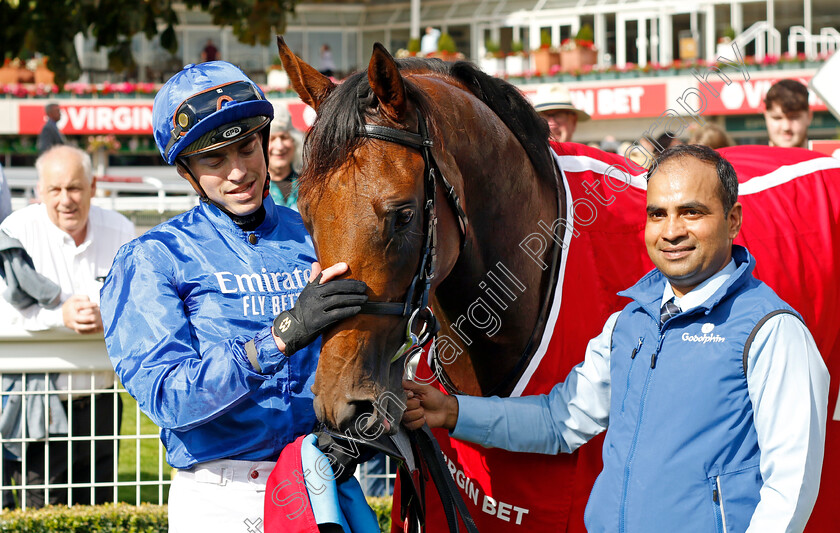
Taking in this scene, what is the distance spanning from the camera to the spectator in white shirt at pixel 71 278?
328 cm

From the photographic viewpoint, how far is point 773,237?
8.66ft

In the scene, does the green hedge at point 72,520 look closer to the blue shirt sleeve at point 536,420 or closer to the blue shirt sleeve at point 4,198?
the blue shirt sleeve at point 4,198

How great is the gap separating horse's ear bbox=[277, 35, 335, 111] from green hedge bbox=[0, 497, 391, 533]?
7.07 feet

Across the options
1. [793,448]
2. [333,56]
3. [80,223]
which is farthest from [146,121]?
[793,448]

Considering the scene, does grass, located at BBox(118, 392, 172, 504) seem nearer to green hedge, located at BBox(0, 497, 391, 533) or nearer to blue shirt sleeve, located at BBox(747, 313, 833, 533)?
green hedge, located at BBox(0, 497, 391, 533)

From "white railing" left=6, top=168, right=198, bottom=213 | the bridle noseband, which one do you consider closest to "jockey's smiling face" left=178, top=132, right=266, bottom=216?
the bridle noseband

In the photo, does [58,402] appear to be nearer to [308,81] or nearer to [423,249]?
[308,81]

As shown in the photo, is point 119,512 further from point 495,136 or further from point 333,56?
point 333,56

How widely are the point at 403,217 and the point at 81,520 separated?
90.0 inches

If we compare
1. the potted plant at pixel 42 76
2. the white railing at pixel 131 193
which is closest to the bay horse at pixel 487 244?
the white railing at pixel 131 193

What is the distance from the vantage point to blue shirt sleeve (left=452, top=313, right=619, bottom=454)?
211cm

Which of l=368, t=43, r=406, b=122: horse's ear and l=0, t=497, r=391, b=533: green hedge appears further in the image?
l=0, t=497, r=391, b=533: green hedge

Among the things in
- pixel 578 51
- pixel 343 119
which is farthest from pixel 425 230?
pixel 578 51

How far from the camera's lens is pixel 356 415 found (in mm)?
1792
